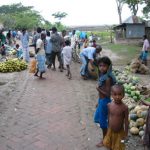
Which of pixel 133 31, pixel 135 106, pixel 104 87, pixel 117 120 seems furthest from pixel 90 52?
pixel 133 31

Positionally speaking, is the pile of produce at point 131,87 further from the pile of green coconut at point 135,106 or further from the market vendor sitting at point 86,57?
the market vendor sitting at point 86,57

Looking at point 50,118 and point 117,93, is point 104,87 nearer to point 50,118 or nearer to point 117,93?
point 117,93

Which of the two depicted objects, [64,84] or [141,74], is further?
[141,74]

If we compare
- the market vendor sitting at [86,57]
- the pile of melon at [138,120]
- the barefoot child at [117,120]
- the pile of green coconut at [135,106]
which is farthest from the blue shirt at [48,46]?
the barefoot child at [117,120]

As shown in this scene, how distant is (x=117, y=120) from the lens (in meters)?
5.22

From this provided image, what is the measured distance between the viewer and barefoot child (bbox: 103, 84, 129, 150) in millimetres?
5125

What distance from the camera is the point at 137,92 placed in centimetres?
961

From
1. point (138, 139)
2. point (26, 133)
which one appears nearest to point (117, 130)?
point (138, 139)

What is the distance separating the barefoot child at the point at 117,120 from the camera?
16.8 feet

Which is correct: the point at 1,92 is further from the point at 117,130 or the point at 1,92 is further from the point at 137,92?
the point at 117,130

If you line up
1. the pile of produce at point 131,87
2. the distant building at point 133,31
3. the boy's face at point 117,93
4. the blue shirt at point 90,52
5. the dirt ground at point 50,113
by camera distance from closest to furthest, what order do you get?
the boy's face at point 117,93, the dirt ground at point 50,113, the pile of produce at point 131,87, the blue shirt at point 90,52, the distant building at point 133,31

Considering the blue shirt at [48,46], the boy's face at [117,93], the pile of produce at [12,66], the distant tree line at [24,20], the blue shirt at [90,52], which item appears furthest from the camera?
the distant tree line at [24,20]

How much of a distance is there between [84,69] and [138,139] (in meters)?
6.50

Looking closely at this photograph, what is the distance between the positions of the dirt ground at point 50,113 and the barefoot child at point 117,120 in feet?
3.29
